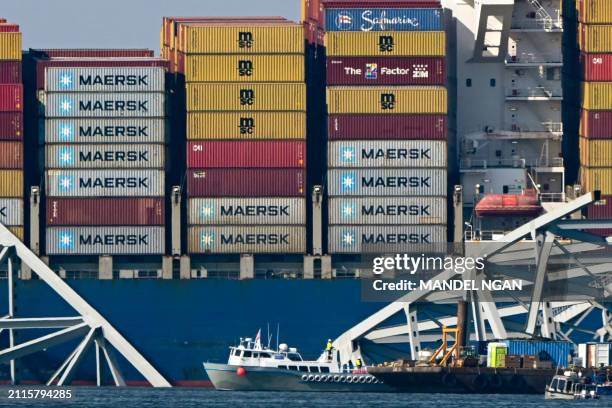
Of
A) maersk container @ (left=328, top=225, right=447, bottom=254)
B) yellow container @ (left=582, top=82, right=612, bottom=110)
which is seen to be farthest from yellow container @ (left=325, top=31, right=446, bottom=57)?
maersk container @ (left=328, top=225, right=447, bottom=254)

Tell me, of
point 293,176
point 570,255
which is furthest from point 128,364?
point 570,255

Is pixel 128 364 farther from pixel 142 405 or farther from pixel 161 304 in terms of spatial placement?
pixel 142 405

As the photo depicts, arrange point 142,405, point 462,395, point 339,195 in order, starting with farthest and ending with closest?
point 339,195, point 462,395, point 142,405

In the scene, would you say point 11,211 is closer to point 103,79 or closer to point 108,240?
point 108,240

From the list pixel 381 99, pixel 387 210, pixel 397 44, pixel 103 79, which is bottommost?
pixel 387 210

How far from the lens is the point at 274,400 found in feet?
422

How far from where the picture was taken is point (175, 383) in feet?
464

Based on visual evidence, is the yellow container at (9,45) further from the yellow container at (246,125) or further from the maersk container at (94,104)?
the yellow container at (246,125)

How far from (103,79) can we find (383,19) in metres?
14.9

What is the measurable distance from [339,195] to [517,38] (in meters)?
13.8

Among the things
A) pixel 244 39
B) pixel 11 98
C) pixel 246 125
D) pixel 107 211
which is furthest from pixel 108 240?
pixel 244 39

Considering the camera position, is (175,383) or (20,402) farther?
(175,383)

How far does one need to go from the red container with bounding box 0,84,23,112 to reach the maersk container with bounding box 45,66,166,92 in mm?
1672

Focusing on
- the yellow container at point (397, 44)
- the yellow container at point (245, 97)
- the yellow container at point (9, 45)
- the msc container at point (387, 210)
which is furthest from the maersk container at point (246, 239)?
the yellow container at point (9, 45)
